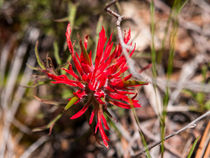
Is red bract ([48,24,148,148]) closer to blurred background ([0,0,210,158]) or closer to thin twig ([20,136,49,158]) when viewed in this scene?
blurred background ([0,0,210,158])

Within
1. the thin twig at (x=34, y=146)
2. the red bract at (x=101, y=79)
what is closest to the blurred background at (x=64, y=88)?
the thin twig at (x=34, y=146)

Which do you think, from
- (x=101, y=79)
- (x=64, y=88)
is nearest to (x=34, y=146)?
(x=64, y=88)

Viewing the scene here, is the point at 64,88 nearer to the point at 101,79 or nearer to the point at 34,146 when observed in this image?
the point at 101,79

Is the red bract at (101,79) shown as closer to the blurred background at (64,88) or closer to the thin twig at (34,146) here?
the blurred background at (64,88)

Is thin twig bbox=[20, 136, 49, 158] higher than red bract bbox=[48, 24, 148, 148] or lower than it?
lower

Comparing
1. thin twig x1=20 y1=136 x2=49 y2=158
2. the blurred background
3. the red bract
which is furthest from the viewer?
thin twig x1=20 y1=136 x2=49 y2=158

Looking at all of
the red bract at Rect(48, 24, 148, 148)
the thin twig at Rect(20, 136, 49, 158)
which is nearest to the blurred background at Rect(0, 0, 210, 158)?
the thin twig at Rect(20, 136, 49, 158)

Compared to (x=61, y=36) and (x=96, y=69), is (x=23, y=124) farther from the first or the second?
(x=96, y=69)

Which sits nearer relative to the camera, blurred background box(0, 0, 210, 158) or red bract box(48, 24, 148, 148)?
red bract box(48, 24, 148, 148)
